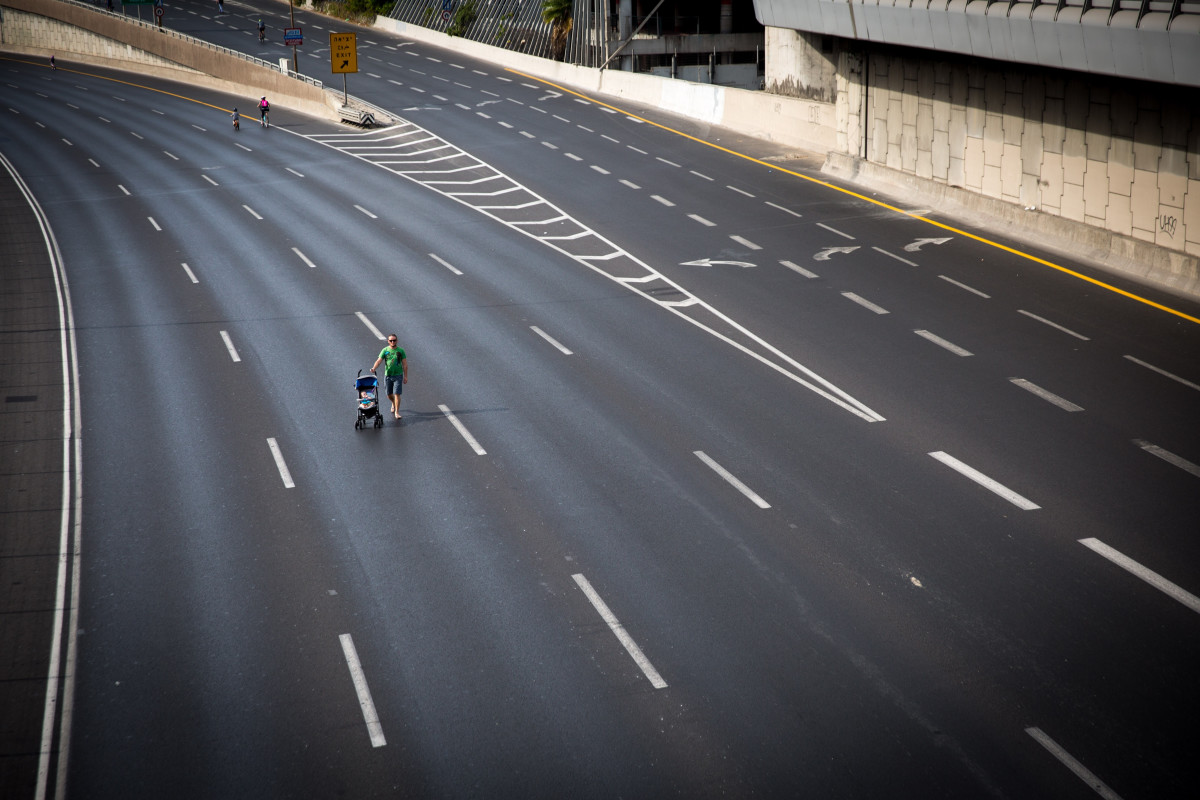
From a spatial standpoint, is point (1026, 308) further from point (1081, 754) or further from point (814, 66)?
point (814, 66)

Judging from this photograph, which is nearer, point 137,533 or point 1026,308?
point 137,533

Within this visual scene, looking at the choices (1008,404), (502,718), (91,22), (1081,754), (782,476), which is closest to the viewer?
(1081,754)

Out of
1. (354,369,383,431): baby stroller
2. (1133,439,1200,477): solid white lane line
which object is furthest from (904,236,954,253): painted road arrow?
(354,369,383,431): baby stroller

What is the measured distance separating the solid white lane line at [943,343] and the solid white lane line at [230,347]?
13.3 metres

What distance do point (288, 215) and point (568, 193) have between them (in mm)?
8921

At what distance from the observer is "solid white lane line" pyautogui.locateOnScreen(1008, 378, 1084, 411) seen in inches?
710

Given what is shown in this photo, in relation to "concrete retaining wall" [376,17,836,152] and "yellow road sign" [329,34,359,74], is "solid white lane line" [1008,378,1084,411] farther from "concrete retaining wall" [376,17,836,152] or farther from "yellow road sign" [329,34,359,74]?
"yellow road sign" [329,34,359,74]

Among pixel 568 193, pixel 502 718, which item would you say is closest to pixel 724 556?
pixel 502 718

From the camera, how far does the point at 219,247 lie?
31.4 metres

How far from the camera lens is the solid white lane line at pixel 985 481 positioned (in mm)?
14724

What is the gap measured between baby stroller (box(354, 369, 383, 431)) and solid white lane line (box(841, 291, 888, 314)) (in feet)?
36.3

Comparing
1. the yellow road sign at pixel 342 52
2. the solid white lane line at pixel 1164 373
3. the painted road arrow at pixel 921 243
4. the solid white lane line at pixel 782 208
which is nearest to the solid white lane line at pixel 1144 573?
the solid white lane line at pixel 1164 373

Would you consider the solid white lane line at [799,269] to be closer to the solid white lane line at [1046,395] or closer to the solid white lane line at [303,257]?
the solid white lane line at [1046,395]

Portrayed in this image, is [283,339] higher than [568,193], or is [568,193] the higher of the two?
[568,193]
